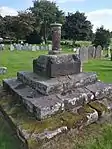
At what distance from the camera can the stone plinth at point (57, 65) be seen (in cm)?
489

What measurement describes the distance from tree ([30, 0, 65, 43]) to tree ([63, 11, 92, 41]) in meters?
2.66

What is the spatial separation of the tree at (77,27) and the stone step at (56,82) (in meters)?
50.7

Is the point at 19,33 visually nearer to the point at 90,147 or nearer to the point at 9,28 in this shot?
the point at 9,28

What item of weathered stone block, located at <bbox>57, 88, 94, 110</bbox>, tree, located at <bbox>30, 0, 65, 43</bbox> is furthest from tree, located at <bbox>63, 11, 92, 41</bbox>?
weathered stone block, located at <bbox>57, 88, 94, 110</bbox>

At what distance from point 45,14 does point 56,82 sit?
174 ft

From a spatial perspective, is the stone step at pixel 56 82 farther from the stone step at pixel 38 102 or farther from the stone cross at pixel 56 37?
the stone cross at pixel 56 37

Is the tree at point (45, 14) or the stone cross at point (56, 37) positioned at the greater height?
the tree at point (45, 14)

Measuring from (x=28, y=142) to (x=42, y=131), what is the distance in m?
0.28

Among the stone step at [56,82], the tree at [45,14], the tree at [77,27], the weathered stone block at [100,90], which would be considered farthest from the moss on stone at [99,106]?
the tree at [77,27]

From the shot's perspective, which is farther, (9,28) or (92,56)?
(9,28)

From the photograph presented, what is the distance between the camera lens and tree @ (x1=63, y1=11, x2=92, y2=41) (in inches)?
2175

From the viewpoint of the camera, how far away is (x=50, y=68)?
16.0ft

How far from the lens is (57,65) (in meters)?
4.91

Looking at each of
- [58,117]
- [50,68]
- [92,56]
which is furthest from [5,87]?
[92,56]
